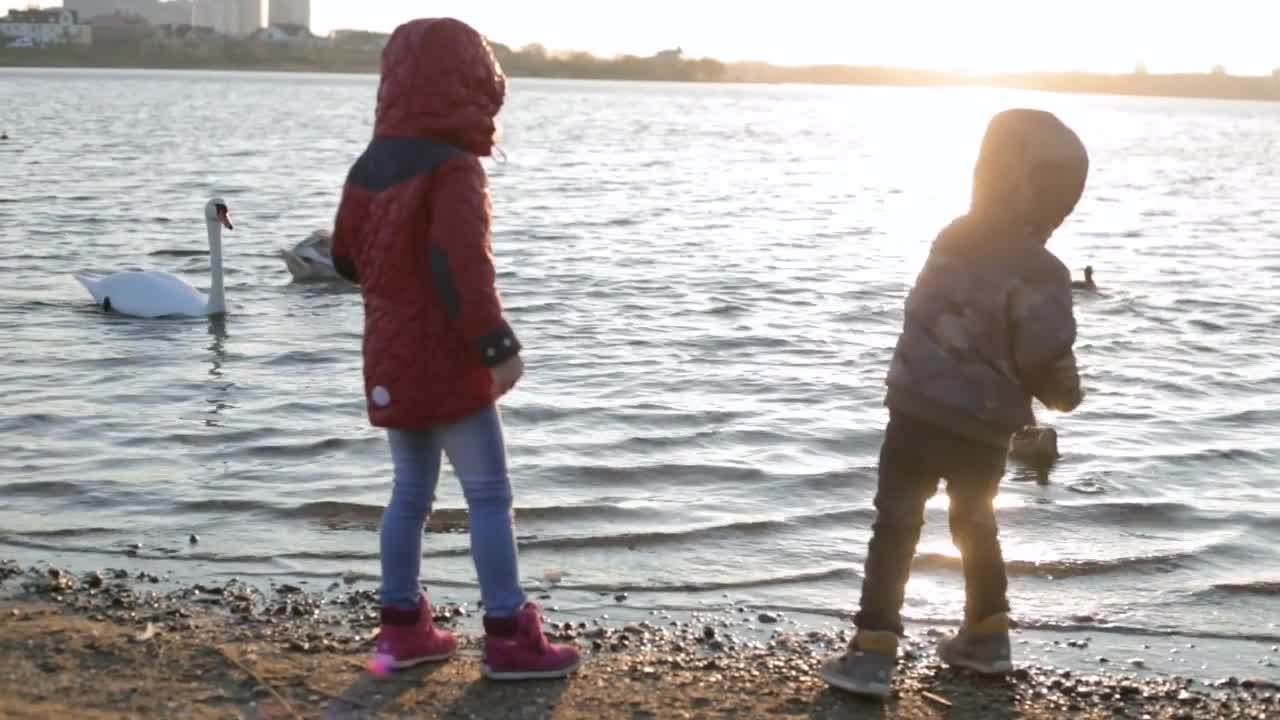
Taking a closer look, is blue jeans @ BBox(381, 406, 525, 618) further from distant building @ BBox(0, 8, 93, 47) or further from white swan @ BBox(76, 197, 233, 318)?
distant building @ BBox(0, 8, 93, 47)

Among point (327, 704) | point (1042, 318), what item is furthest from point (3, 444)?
point (1042, 318)

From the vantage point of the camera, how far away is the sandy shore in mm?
4566

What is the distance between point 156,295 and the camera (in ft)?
41.6

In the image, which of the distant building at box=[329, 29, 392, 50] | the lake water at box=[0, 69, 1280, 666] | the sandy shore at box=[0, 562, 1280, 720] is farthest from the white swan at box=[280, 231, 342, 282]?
the distant building at box=[329, 29, 392, 50]

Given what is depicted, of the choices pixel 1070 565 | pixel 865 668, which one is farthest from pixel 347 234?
pixel 1070 565

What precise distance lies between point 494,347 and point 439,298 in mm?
207

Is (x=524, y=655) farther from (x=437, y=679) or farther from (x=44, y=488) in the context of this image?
(x=44, y=488)

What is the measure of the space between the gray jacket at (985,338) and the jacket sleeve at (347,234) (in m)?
1.52

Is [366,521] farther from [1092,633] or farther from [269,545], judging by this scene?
[1092,633]

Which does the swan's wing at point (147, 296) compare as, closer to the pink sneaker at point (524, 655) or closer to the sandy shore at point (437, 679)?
the sandy shore at point (437, 679)

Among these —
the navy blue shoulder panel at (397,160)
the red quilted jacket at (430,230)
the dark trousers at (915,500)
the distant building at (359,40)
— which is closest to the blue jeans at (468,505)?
the red quilted jacket at (430,230)

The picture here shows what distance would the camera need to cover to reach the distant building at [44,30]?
154 metres

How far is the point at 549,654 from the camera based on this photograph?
15.8 ft

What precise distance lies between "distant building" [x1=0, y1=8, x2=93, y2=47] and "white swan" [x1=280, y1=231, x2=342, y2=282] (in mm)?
144118
